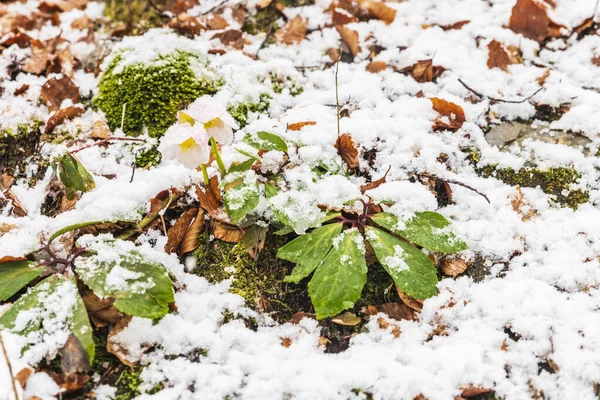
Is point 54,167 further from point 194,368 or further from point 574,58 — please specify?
point 574,58

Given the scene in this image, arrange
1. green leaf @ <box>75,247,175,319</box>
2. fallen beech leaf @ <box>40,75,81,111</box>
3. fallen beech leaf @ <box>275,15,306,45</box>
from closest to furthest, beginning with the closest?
1. green leaf @ <box>75,247,175,319</box>
2. fallen beech leaf @ <box>40,75,81,111</box>
3. fallen beech leaf @ <box>275,15,306,45</box>

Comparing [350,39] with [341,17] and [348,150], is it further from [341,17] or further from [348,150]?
[348,150]

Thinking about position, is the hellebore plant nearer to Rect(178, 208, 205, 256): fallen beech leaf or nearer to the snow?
the snow

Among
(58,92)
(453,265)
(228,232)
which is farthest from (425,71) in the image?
(58,92)

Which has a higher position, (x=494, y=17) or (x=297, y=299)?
(x=494, y=17)

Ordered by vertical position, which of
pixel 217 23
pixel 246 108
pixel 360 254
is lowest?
pixel 360 254

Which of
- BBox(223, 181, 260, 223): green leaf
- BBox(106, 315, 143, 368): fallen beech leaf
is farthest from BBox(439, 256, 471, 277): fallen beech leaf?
BBox(106, 315, 143, 368): fallen beech leaf

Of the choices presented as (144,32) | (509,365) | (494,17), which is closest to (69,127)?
(144,32)
